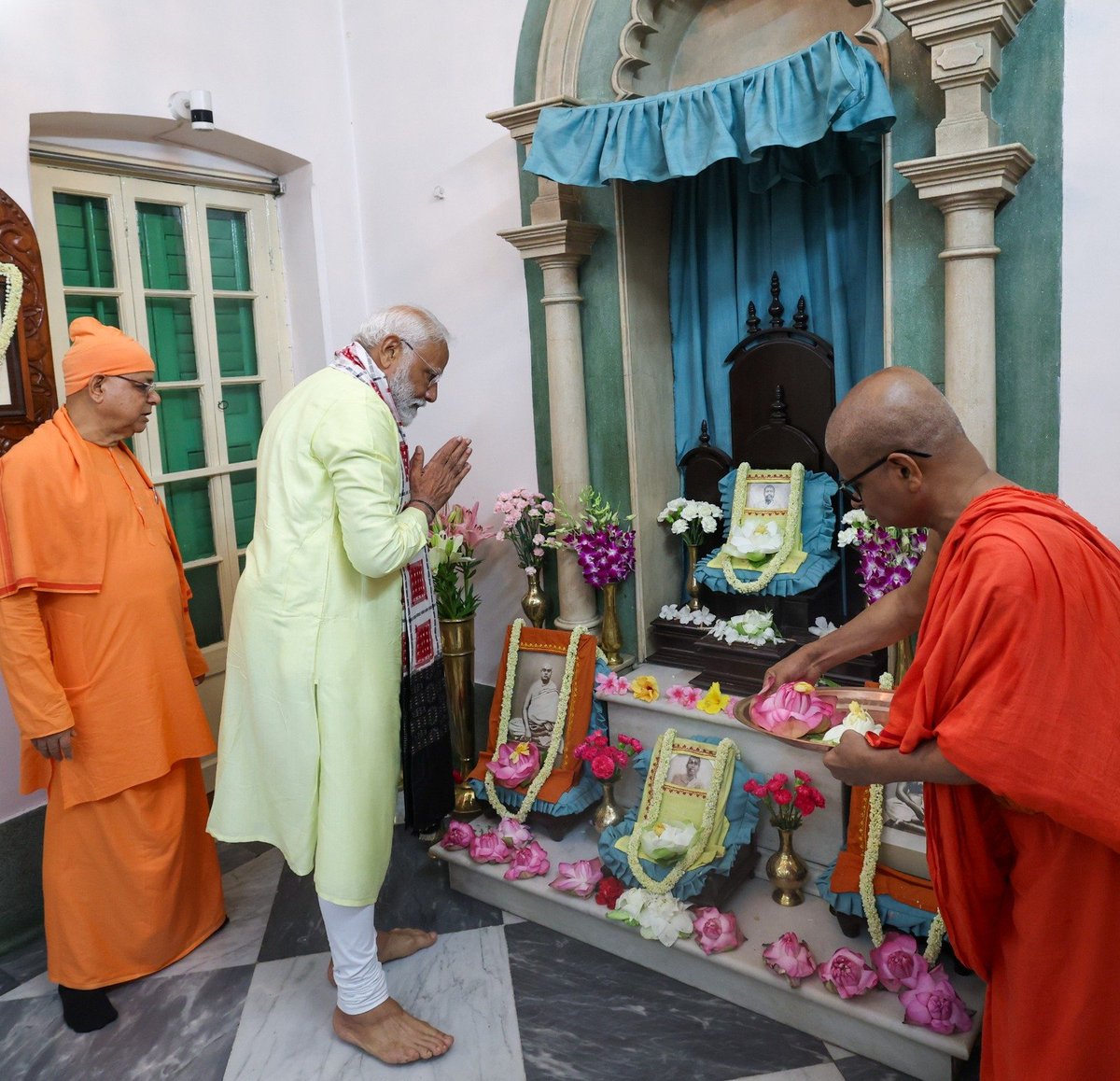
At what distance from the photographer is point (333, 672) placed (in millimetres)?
2203

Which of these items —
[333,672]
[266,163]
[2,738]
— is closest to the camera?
[333,672]

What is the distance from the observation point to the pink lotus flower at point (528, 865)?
9.55 feet

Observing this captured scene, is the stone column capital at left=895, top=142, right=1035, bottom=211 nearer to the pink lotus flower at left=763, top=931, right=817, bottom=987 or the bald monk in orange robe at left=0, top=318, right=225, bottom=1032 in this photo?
the pink lotus flower at left=763, top=931, right=817, bottom=987

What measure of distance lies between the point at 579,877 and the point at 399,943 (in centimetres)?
55

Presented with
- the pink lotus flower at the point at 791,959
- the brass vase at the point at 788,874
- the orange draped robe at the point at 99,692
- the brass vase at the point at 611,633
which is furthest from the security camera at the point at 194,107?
the pink lotus flower at the point at 791,959

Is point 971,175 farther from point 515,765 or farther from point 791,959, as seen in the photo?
point 515,765

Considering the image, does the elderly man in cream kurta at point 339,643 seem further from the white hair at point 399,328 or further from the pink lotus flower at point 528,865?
the pink lotus flower at point 528,865

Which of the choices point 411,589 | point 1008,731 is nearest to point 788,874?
point 411,589

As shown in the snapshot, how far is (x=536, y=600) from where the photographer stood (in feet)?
11.7

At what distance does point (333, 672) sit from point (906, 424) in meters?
1.33

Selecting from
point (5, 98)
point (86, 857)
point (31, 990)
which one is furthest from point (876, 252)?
point (31, 990)

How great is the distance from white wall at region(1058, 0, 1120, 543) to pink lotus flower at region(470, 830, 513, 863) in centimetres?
192

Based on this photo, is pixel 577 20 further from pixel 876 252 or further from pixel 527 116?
pixel 876 252

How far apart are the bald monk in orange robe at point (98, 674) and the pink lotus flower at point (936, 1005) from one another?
1980 mm
